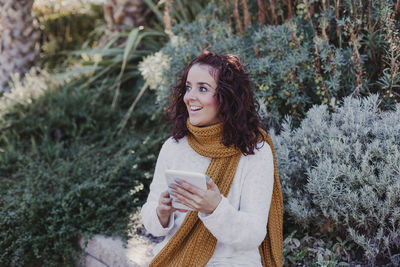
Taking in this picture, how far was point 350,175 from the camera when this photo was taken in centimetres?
217

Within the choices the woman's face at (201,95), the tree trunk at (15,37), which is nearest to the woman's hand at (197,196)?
the woman's face at (201,95)

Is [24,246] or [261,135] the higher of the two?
[261,135]

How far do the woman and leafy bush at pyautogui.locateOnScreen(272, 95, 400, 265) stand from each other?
383 millimetres

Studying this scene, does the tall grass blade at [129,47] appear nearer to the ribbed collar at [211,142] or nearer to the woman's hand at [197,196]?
the ribbed collar at [211,142]

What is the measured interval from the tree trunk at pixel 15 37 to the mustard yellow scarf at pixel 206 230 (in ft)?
14.2

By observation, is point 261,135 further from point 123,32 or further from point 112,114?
point 123,32

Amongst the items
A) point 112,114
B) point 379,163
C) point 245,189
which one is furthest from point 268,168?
point 112,114

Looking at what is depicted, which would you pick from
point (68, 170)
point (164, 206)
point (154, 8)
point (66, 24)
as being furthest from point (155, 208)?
point (66, 24)

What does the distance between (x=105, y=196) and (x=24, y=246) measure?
725 millimetres

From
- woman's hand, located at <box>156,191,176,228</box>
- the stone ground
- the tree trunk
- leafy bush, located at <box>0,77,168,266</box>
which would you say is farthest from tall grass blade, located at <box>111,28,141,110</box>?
woman's hand, located at <box>156,191,176,228</box>

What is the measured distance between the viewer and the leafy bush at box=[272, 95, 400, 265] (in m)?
2.13

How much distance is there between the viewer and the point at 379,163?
2.20m

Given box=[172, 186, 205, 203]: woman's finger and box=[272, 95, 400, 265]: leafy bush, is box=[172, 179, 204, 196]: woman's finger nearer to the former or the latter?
box=[172, 186, 205, 203]: woman's finger

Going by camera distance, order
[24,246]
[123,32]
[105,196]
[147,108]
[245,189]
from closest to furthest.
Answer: [245,189] → [24,246] → [105,196] → [147,108] → [123,32]
